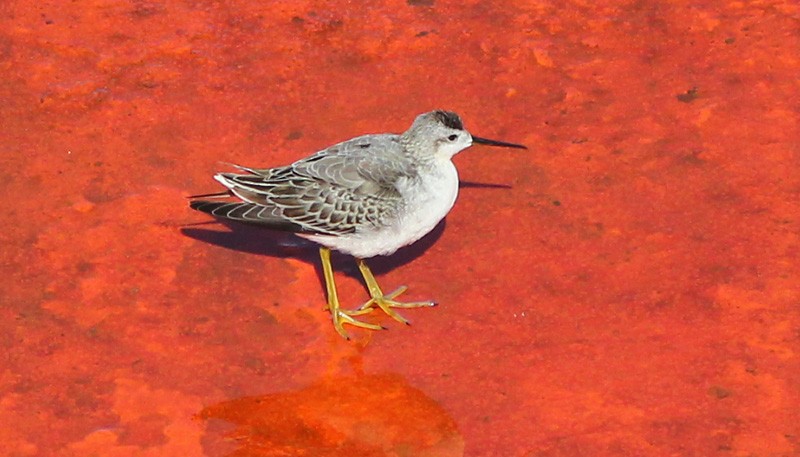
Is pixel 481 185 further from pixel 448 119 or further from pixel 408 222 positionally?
pixel 408 222

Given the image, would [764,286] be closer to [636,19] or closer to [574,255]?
[574,255]

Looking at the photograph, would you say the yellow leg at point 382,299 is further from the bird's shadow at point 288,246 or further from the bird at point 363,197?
the bird's shadow at point 288,246

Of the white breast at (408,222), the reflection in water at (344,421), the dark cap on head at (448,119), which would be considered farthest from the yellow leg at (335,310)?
the dark cap on head at (448,119)

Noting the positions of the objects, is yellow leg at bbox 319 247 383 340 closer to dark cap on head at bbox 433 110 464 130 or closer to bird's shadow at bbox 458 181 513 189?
dark cap on head at bbox 433 110 464 130

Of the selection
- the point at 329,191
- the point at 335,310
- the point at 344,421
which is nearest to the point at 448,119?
the point at 329,191

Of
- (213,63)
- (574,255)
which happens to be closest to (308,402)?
(574,255)

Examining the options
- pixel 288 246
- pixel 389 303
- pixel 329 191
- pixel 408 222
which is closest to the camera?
pixel 408 222
